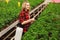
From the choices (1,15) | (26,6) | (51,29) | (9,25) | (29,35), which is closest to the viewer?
(29,35)

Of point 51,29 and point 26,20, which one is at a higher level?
point 26,20

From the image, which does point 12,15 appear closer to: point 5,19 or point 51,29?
point 5,19

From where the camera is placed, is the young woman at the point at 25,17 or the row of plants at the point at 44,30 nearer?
the row of plants at the point at 44,30

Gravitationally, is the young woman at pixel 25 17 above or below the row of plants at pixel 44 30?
above

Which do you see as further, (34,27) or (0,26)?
(0,26)

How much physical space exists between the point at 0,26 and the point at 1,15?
6.01ft

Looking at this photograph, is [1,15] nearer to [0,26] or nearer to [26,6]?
[0,26]

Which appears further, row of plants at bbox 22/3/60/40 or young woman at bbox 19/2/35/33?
young woman at bbox 19/2/35/33

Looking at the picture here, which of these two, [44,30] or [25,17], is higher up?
[25,17]

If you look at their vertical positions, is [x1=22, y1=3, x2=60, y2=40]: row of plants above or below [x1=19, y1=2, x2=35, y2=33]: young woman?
below

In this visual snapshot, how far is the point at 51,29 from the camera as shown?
9.48 meters

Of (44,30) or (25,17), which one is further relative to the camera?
(44,30)

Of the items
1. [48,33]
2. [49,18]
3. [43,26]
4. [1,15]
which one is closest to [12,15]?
[1,15]

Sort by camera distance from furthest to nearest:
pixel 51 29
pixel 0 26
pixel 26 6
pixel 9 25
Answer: pixel 9 25, pixel 0 26, pixel 51 29, pixel 26 6
